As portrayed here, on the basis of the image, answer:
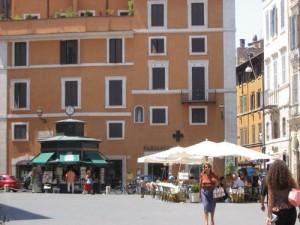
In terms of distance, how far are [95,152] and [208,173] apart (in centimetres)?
3266

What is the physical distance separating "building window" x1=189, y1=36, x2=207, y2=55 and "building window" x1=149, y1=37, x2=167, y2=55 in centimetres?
202

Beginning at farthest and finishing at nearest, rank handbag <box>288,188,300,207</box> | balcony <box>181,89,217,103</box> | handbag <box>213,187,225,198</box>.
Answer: balcony <box>181,89,217,103</box>, handbag <box>213,187,225,198</box>, handbag <box>288,188,300,207</box>

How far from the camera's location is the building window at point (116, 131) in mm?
59812

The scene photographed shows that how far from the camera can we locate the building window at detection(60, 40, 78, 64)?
2398 inches

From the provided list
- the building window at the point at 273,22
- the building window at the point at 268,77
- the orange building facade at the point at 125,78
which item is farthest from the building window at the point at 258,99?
the building window at the point at 273,22

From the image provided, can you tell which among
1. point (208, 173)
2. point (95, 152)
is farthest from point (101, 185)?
point (208, 173)

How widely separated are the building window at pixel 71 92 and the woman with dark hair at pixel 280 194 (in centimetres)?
4908

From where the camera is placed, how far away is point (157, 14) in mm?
60625

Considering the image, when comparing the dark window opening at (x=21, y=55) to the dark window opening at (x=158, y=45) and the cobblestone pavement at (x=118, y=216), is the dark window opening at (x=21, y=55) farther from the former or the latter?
the cobblestone pavement at (x=118, y=216)

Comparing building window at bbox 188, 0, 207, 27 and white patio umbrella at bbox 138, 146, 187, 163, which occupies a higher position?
building window at bbox 188, 0, 207, 27

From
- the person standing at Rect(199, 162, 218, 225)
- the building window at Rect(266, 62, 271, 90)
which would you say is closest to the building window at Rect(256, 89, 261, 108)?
the building window at Rect(266, 62, 271, 90)

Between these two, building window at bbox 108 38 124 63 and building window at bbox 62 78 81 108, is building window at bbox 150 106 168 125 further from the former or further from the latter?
building window at bbox 62 78 81 108

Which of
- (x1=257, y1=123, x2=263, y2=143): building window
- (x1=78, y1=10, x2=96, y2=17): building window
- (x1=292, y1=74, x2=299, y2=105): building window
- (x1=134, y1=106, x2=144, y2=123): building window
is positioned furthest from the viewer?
(x1=257, y1=123, x2=263, y2=143): building window

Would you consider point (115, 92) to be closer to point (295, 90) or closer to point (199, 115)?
point (199, 115)
